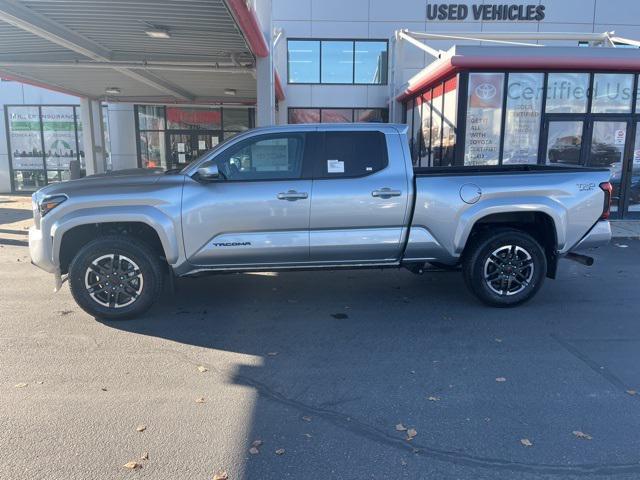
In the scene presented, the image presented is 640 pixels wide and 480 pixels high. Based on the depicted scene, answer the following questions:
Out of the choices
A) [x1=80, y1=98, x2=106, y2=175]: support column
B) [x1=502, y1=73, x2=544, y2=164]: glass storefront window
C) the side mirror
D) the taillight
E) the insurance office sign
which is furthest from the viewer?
the insurance office sign

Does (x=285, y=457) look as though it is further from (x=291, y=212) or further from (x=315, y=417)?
(x=291, y=212)

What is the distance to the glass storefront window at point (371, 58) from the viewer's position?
19.0m

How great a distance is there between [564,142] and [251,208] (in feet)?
31.2

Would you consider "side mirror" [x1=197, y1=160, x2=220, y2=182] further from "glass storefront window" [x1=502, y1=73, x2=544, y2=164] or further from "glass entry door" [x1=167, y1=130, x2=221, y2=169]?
"glass entry door" [x1=167, y1=130, x2=221, y2=169]

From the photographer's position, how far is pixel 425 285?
6812 mm

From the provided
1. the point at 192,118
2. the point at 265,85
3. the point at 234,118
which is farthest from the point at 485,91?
the point at 192,118

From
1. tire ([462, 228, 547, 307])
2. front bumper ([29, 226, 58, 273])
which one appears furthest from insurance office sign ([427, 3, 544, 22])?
front bumper ([29, 226, 58, 273])

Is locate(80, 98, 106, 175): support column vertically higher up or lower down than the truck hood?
higher up

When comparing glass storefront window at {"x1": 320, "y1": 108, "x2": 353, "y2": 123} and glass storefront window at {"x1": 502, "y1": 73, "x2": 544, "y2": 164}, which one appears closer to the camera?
glass storefront window at {"x1": 502, "y1": 73, "x2": 544, "y2": 164}

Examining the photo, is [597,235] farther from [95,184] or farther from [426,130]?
[426,130]

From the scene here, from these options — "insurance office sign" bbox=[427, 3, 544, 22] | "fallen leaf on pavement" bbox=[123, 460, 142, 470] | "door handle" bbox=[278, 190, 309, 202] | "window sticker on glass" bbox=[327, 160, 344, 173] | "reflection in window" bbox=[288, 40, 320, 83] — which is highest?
"insurance office sign" bbox=[427, 3, 544, 22]

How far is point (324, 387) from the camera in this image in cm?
393

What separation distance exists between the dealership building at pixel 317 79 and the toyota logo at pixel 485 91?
0.03 m

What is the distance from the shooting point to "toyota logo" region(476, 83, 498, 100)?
453 inches
